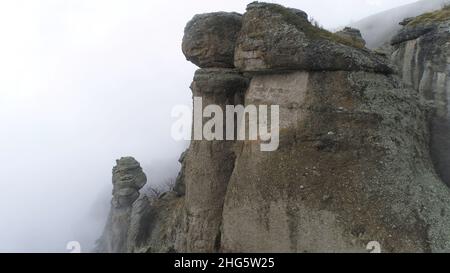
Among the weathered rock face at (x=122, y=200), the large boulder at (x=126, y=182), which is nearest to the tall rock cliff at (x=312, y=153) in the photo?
the weathered rock face at (x=122, y=200)

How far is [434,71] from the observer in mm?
11273

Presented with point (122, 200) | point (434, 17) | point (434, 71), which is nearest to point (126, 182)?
point (122, 200)

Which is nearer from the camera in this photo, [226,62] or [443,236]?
[443,236]

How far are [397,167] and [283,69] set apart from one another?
3.64 metres

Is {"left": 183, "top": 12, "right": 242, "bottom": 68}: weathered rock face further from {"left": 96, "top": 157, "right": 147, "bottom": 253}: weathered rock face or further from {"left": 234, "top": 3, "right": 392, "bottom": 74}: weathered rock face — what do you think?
{"left": 96, "top": 157, "right": 147, "bottom": 253}: weathered rock face

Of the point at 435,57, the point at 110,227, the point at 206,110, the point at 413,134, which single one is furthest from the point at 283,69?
the point at 110,227

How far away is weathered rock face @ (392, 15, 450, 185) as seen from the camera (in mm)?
10641

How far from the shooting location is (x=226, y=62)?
11.9 m

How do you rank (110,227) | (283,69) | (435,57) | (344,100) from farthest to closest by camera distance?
(110,227), (435,57), (283,69), (344,100)

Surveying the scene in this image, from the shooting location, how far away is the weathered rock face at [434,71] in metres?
10.6

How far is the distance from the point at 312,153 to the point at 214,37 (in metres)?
4.67
